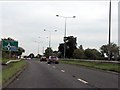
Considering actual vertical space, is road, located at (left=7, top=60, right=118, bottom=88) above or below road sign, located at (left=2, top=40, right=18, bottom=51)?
below

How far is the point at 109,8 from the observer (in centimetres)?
4762

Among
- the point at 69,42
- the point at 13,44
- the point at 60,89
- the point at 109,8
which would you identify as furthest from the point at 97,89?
the point at 69,42

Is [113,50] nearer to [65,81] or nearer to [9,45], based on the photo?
→ [9,45]

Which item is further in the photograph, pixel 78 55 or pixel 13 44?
pixel 78 55

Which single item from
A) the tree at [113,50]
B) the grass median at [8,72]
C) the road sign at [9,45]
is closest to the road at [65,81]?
the grass median at [8,72]

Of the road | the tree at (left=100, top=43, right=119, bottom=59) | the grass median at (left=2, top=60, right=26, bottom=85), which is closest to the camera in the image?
the road

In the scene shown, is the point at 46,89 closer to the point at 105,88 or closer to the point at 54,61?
the point at 105,88

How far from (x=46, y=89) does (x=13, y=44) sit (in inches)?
1901

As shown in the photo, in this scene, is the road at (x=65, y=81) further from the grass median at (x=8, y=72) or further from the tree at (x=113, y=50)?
the tree at (x=113, y=50)

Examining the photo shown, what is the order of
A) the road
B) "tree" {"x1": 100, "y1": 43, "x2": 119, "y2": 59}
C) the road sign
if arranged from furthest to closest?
1. "tree" {"x1": 100, "y1": 43, "x2": 119, "y2": 59}
2. the road sign
3. the road

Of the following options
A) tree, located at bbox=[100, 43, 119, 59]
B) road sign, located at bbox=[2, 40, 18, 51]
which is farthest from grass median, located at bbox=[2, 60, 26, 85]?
tree, located at bbox=[100, 43, 119, 59]

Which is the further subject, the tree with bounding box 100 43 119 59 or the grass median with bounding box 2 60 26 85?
the tree with bounding box 100 43 119 59

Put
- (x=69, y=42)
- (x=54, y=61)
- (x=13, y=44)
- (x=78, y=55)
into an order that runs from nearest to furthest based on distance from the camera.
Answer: (x=13, y=44)
(x=54, y=61)
(x=78, y=55)
(x=69, y=42)

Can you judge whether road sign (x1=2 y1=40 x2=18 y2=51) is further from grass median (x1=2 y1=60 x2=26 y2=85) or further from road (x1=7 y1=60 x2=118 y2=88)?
road (x1=7 y1=60 x2=118 y2=88)
